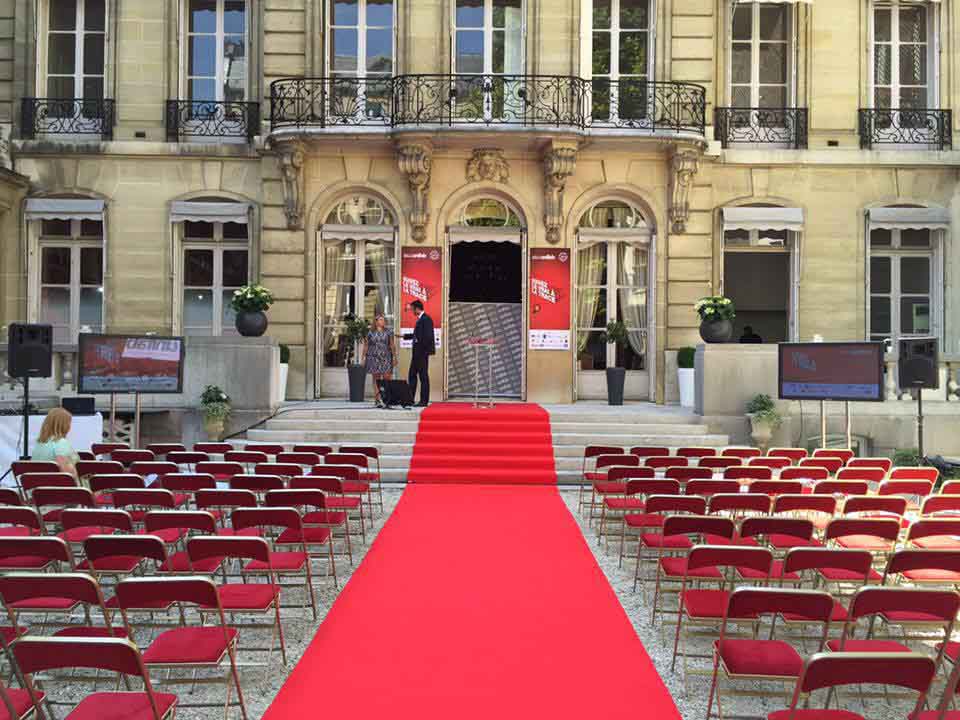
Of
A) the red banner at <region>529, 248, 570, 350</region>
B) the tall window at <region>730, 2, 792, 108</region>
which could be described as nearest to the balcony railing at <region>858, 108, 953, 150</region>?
the tall window at <region>730, 2, 792, 108</region>

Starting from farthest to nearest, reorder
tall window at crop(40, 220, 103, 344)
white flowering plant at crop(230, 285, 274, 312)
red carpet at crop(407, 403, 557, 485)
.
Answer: tall window at crop(40, 220, 103, 344)
white flowering plant at crop(230, 285, 274, 312)
red carpet at crop(407, 403, 557, 485)

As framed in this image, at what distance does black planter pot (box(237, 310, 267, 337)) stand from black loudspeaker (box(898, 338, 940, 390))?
9.28m

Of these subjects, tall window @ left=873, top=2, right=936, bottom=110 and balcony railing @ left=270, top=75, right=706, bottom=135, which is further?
tall window @ left=873, top=2, right=936, bottom=110

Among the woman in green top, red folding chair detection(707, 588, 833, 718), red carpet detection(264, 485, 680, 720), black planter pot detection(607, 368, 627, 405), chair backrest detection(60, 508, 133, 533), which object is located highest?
black planter pot detection(607, 368, 627, 405)

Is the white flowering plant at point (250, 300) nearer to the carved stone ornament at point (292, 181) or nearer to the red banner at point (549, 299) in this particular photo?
the carved stone ornament at point (292, 181)

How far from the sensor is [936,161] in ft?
55.8

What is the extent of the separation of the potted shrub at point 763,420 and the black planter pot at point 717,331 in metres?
1.18

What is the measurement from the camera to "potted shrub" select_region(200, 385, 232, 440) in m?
13.8

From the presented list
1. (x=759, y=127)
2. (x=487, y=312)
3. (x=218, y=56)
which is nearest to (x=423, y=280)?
(x=487, y=312)

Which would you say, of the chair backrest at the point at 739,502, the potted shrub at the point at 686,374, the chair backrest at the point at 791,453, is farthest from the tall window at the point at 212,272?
the chair backrest at the point at 739,502

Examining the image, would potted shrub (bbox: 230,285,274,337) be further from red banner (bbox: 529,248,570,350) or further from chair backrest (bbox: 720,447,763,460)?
chair backrest (bbox: 720,447,763,460)

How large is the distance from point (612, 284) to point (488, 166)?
3.11 meters

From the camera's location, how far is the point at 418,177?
16.6 metres

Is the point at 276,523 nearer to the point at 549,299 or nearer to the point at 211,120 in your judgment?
the point at 549,299
